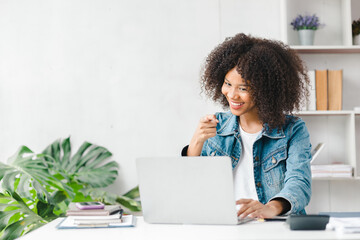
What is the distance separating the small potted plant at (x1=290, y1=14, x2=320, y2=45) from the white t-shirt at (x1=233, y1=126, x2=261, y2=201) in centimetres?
124

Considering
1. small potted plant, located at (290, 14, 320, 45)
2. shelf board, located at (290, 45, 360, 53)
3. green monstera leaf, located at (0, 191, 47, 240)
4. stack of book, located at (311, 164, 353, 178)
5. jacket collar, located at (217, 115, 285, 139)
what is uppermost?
small potted plant, located at (290, 14, 320, 45)

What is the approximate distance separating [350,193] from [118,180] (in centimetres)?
154

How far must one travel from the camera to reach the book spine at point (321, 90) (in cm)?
317

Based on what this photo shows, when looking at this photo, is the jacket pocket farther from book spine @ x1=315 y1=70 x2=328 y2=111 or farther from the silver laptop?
book spine @ x1=315 y1=70 x2=328 y2=111

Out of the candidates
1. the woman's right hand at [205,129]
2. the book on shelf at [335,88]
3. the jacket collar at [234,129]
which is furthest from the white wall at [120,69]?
the woman's right hand at [205,129]

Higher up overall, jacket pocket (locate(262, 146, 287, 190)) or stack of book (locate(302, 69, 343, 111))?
stack of book (locate(302, 69, 343, 111))

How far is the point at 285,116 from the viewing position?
220 cm

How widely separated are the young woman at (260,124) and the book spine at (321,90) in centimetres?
96

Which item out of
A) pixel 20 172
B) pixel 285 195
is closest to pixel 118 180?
pixel 20 172

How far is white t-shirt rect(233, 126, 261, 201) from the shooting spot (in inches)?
84.8

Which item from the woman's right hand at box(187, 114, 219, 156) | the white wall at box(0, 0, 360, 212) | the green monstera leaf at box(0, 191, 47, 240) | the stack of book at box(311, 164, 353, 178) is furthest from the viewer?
the white wall at box(0, 0, 360, 212)

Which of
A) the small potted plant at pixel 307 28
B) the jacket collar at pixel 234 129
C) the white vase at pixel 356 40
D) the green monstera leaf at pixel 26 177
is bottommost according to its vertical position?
the green monstera leaf at pixel 26 177

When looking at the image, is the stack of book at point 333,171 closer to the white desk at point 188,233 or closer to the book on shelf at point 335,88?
the book on shelf at point 335,88

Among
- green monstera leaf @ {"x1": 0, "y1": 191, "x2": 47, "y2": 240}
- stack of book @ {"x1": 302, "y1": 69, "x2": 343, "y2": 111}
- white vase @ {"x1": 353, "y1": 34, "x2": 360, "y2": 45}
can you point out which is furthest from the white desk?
white vase @ {"x1": 353, "y1": 34, "x2": 360, "y2": 45}
